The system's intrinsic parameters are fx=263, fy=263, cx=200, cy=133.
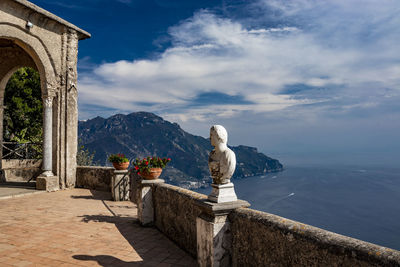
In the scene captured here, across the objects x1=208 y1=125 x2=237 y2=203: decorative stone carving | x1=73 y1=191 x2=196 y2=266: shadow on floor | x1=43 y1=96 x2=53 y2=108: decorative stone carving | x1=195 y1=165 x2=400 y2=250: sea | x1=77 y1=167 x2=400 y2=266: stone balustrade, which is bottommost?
x1=195 y1=165 x2=400 y2=250: sea

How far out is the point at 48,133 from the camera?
10.2 meters

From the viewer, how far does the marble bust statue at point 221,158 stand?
3.35 metres

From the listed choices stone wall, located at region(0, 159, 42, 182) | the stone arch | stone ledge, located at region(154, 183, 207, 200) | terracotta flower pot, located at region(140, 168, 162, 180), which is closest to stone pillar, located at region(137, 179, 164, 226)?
terracotta flower pot, located at region(140, 168, 162, 180)

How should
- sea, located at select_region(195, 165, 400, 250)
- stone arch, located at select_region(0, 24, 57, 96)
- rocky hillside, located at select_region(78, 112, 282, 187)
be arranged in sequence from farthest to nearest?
rocky hillside, located at select_region(78, 112, 282, 187) < sea, located at select_region(195, 165, 400, 250) < stone arch, located at select_region(0, 24, 57, 96)

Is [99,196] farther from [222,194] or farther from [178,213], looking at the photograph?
[222,194]

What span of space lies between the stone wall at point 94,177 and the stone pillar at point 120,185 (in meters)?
1.47

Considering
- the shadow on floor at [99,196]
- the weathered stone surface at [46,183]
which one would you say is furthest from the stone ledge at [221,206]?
the weathered stone surface at [46,183]

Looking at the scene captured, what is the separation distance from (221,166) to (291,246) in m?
1.25

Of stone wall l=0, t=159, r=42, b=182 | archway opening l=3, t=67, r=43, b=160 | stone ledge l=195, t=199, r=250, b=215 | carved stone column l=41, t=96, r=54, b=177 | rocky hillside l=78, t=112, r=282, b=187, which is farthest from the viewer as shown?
rocky hillside l=78, t=112, r=282, b=187

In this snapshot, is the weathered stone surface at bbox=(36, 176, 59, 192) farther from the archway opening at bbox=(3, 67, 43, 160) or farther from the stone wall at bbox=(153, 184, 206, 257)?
the archway opening at bbox=(3, 67, 43, 160)

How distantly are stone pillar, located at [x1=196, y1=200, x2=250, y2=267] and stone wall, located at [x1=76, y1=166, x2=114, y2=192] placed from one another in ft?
23.5

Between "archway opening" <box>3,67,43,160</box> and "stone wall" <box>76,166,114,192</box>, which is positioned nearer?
"stone wall" <box>76,166,114,192</box>

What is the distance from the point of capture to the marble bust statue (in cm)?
335

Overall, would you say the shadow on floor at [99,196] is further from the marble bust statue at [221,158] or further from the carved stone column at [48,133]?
the marble bust statue at [221,158]
